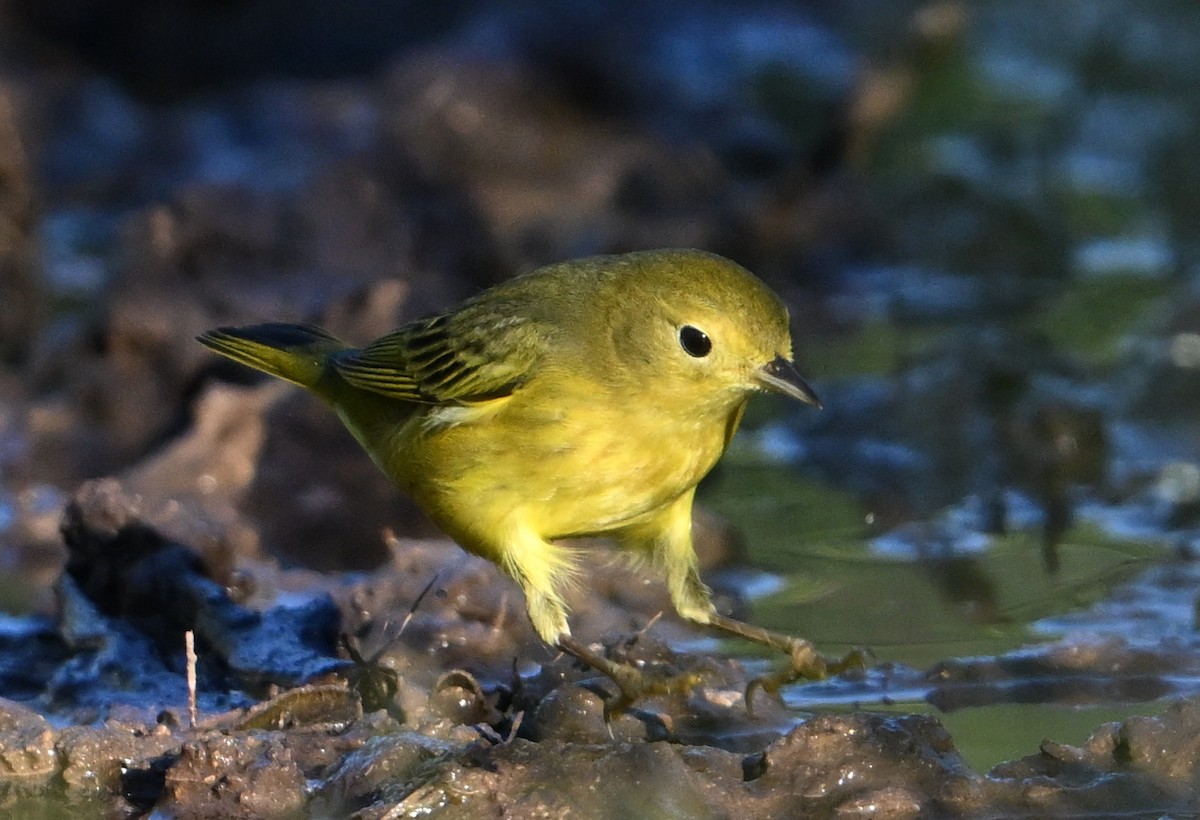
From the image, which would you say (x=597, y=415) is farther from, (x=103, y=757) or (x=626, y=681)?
(x=103, y=757)

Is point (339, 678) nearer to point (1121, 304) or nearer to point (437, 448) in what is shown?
point (437, 448)

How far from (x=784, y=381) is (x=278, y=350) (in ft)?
7.19

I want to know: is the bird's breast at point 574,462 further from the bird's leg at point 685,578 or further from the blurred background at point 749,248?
the blurred background at point 749,248

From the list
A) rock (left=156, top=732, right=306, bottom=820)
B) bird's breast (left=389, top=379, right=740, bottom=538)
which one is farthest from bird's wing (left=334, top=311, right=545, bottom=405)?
rock (left=156, top=732, right=306, bottom=820)

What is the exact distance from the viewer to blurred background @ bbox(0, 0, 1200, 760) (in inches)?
277

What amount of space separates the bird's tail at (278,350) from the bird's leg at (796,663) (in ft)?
6.45

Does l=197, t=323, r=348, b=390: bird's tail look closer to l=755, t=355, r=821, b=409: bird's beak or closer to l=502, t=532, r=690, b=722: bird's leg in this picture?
l=502, t=532, r=690, b=722: bird's leg

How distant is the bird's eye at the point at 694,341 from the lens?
5.45 m

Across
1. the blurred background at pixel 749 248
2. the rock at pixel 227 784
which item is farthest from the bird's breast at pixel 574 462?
the rock at pixel 227 784

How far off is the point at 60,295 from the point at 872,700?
19.7ft

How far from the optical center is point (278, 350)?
6746 millimetres

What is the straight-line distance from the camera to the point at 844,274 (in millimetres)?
10445

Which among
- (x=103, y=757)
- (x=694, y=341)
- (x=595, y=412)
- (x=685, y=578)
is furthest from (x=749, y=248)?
(x=103, y=757)

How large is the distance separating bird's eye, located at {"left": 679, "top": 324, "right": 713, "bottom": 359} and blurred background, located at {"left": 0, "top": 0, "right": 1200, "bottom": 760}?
3.81ft
